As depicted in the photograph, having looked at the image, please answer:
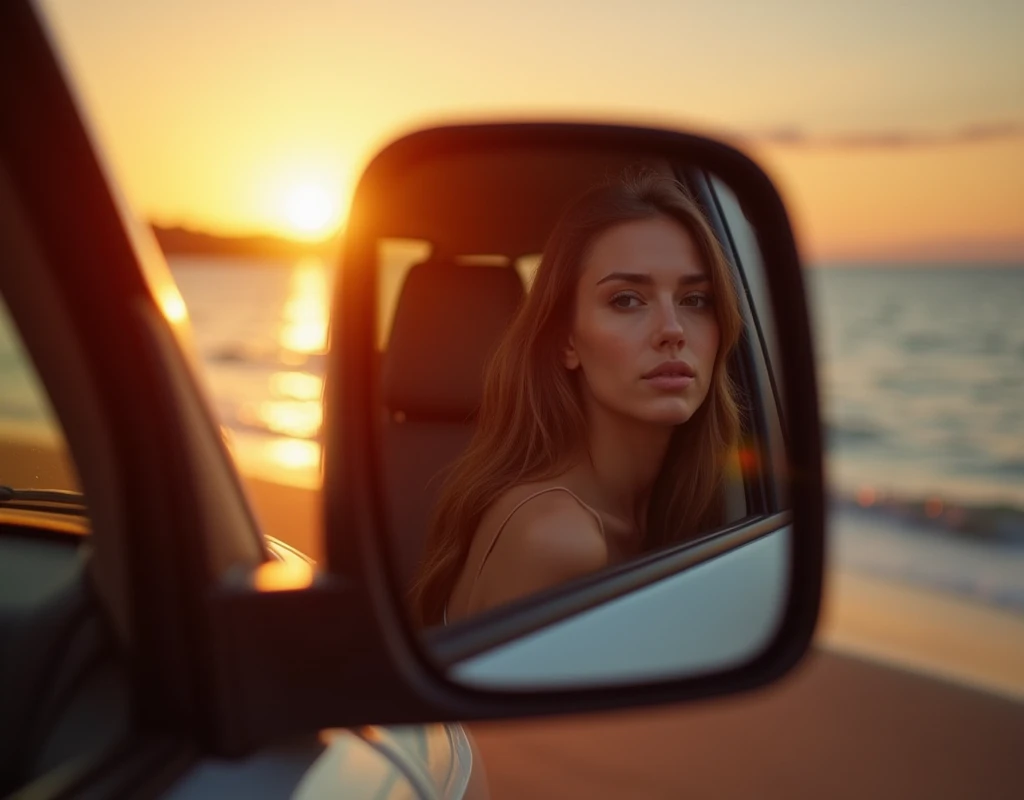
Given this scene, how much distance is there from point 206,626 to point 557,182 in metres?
0.95

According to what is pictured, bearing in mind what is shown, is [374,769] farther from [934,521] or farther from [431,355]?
[934,521]

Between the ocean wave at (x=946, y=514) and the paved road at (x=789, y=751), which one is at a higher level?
the paved road at (x=789, y=751)

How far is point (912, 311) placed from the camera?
4566cm

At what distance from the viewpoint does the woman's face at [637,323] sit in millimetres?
1662

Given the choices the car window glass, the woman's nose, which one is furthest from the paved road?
the car window glass

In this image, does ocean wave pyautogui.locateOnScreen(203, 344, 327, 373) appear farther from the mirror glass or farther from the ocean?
the mirror glass

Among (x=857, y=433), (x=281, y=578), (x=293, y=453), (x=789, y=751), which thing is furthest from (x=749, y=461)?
(x=857, y=433)

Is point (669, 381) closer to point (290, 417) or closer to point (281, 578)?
point (281, 578)

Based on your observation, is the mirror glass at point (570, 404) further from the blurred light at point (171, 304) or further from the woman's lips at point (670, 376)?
the blurred light at point (171, 304)

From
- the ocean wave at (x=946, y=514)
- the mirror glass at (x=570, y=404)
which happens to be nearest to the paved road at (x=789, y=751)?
the mirror glass at (x=570, y=404)

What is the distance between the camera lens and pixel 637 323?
5.43ft

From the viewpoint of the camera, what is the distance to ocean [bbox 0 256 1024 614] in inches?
481

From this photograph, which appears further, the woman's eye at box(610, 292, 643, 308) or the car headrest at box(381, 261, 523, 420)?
the car headrest at box(381, 261, 523, 420)

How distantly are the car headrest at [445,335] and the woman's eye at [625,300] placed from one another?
0.65 feet
